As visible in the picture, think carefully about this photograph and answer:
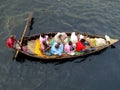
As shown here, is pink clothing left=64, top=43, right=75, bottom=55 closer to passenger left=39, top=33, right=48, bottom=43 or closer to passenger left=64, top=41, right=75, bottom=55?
passenger left=64, top=41, right=75, bottom=55

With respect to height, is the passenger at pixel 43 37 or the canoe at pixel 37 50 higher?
the passenger at pixel 43 37

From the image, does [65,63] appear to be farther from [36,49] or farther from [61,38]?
[36,49]

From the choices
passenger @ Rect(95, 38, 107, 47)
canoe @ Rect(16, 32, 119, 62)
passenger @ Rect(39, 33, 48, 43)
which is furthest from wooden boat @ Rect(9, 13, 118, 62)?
passenger @ Rect(39, 33, 48, 43)

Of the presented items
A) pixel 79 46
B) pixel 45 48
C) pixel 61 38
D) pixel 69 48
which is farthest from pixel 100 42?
Result: pixel 45 48

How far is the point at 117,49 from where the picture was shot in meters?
Answer: 25.4

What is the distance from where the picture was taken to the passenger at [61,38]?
24500 millimetres

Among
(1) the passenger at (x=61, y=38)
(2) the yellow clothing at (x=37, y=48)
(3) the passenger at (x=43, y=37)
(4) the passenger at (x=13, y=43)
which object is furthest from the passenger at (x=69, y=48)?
(4) the passenger at (x=13, y=43)

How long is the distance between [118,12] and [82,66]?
29.2 ft

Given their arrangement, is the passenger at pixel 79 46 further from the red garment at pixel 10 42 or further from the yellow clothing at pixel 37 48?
the red garment at pixel 10 42

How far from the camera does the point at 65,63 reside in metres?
23.9

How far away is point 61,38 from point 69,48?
4.32ft

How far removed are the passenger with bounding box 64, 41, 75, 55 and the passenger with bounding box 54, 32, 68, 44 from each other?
61 centimetres

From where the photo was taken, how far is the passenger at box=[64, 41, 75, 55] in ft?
78.6

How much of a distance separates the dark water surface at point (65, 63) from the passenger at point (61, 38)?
2125mm
